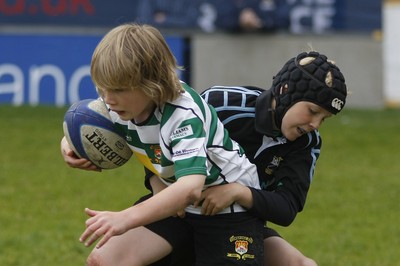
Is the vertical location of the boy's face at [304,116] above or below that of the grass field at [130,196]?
above

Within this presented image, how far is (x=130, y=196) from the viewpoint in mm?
9891

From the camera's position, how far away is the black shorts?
15.6 ft

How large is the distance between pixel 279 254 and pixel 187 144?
1.01 m

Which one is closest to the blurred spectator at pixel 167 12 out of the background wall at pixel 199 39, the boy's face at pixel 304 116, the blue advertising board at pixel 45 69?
the background wall at pixel 199 39

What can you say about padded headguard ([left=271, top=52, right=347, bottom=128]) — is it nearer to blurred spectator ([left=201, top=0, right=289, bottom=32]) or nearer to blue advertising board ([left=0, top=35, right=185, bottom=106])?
blue advertising board ([left=0, top=35, right=185, bottom=106])

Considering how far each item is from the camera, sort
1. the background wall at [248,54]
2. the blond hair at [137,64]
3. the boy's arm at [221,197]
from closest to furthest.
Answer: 1. the blond hair at [137,64]
2. the boy's arm at [221,197]
3. the background wall at [248,54]

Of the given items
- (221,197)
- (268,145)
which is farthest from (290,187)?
(221,197)

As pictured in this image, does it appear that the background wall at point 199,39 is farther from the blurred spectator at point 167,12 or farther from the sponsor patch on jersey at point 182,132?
the sponsor patch on jersey at point 182,132

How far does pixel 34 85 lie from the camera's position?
53.3ft

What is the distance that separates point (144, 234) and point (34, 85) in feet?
38.5

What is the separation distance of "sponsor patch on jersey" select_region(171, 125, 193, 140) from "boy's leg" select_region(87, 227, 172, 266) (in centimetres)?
61

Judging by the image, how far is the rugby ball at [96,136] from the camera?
4707mm

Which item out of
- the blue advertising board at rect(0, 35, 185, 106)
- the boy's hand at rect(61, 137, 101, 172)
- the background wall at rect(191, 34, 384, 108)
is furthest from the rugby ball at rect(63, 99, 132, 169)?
the background wall at rect(191, 34, 384, 108)

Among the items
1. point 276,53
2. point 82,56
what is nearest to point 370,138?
point 276,53
